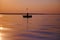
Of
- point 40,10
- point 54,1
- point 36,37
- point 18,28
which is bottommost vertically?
point 36,37

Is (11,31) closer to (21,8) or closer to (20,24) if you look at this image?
(20,24)

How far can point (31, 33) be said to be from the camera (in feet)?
4.41

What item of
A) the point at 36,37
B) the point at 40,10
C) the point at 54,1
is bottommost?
the point at 36,37

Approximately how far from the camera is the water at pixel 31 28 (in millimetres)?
1305

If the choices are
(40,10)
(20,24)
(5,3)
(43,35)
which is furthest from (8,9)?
(43,35)

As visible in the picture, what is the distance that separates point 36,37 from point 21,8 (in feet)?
1.23

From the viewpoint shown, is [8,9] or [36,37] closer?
[36,37]

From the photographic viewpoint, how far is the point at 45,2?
4.72 ft

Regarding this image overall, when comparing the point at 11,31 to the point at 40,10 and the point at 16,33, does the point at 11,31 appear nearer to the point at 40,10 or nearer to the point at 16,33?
the point at 16,33

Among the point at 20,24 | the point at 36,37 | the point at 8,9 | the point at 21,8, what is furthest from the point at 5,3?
the point at 36,37

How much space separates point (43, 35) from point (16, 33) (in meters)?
0.29

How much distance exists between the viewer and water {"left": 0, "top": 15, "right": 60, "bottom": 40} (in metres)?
1.30

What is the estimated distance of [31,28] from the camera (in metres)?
1.39

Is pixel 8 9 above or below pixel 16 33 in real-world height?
above
